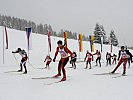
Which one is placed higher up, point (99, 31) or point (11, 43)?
point (99, 31)

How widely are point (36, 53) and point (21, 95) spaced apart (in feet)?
98.6

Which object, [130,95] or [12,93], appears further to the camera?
[12,93]

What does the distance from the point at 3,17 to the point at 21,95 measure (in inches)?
4324

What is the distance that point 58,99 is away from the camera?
5965 millimetres

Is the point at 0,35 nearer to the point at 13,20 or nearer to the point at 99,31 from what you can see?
the point at 99,31

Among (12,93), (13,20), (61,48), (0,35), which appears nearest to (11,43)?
(0,35)

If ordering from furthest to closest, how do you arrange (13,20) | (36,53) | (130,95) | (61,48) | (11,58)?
1. (13,20)
2. (36,53)
3. (11,58)
4. (61,48)
5. (130,95)

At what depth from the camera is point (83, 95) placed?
6484 millimetres

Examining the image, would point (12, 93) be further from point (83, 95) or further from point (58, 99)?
point (83, 95)

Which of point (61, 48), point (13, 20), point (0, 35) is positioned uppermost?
Answer: point (13, 20)

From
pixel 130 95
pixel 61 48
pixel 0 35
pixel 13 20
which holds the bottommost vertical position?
pixel 130 95

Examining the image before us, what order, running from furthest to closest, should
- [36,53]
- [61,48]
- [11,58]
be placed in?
1. [36,53]
2. [11,58]
3. [61,48]

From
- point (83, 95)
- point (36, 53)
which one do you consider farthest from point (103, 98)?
point (36, 53)

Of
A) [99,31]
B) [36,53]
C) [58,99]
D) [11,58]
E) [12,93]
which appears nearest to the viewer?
[58,99]
